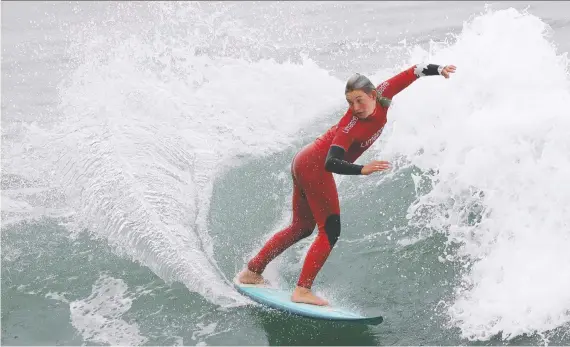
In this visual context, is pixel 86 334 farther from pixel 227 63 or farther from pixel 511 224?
pixel 227 63

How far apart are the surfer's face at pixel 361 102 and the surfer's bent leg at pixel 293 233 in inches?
36.3

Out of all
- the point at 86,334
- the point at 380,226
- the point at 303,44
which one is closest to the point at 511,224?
the point at 380,226

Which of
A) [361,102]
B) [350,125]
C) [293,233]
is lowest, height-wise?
[293,233]

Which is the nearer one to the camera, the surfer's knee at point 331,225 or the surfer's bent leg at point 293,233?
the surfer's knee at point 331,225

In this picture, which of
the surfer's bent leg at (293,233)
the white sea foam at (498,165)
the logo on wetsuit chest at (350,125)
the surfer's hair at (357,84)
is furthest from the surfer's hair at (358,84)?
the white sea foam at (498,165)

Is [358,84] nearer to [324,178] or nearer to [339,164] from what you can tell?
[339,164]

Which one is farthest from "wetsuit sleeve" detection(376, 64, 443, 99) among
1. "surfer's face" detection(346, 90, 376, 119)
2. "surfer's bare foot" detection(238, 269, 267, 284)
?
"surfer's bare foot" detection(238, 269, 267, 284)

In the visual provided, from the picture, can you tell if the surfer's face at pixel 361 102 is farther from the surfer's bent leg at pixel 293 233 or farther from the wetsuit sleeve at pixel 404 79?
the surfer's bent leg at pixel 293 233

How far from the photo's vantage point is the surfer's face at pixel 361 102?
6.31 meters

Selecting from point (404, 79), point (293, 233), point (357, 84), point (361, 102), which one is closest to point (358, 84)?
point (357, 84)

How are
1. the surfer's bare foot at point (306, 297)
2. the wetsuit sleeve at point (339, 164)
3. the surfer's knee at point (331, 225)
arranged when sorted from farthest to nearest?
the surfer's knee at point (331, 225) → the surfer's bare foot at point (306, 297) → the wetsuit sleeve at point (339, 164)

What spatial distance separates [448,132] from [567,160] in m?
1.69

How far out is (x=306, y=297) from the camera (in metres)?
6.62

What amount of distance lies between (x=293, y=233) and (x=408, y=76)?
5.33ft
